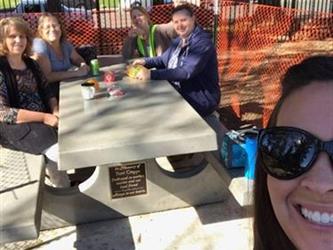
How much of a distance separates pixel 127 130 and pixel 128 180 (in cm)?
77

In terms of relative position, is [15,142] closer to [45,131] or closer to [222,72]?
[45,131]

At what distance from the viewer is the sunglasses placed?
0.92 meters

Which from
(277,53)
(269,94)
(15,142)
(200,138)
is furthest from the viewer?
(277,53)

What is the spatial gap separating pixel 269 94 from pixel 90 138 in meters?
3.16

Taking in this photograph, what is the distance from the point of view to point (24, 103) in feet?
12.6

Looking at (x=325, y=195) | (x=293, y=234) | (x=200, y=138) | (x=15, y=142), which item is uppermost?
(x=325, y=195)

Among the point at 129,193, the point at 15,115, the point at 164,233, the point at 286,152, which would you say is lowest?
the point at 164,233

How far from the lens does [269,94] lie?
17.8 feet

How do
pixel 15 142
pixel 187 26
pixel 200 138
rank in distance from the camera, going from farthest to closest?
pixel 187 26
pixel 15 142
pixel 200 138

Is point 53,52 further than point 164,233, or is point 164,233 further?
point 53,52

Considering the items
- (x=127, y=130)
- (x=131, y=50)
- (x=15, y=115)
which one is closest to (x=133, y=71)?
(x=15, y=115)

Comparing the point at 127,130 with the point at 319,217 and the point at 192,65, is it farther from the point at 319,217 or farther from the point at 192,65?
the point at 319,217

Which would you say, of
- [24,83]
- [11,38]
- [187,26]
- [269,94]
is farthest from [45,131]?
[269,94]

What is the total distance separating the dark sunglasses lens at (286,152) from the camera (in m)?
0.93
